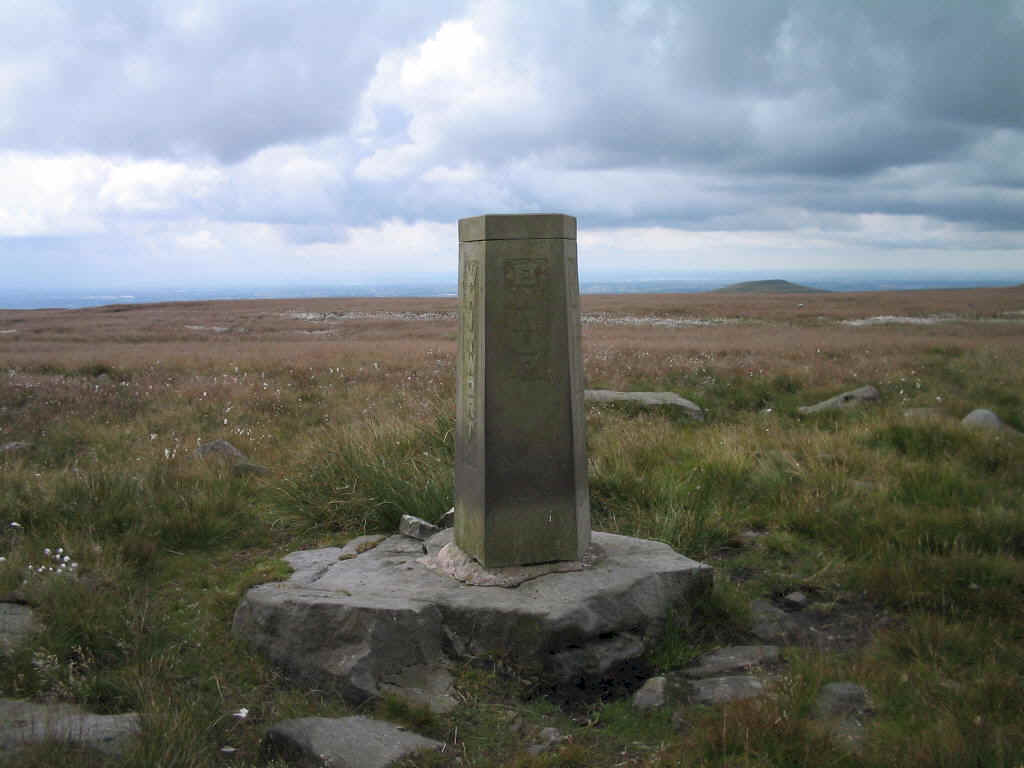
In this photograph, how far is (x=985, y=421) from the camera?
388 inches

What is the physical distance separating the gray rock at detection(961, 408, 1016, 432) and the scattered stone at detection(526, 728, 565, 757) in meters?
7.18

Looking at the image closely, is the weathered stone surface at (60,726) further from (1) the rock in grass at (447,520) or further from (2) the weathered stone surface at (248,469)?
(2) the weathered stone surface at (248,469)

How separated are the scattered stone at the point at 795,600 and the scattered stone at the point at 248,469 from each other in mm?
5223

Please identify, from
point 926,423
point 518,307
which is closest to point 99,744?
point 518,307

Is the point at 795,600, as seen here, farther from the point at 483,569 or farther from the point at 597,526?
the point at 483,569

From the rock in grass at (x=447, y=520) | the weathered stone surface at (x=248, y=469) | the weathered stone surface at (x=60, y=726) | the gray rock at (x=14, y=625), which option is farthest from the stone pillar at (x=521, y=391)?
the weathered stone surface at (x=248, y=469)

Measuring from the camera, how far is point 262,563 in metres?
6.16

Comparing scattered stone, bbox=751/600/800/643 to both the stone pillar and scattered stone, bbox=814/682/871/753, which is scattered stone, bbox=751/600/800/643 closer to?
scattered stone, bbox=814/682/871/753

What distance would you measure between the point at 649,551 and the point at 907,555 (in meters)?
1.90

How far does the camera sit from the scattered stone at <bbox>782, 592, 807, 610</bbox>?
5.52 metres

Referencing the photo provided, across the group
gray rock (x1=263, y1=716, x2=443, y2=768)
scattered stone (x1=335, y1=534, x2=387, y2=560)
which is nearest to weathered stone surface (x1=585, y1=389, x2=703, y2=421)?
scattered stone (x1=335, y1=534, x2=387, y2=560)

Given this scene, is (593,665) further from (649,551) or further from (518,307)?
(518,307)

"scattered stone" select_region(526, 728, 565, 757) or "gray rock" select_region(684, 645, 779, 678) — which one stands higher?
"gray rock" select_region(684, 645, 779, 678)

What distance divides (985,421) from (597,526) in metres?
5.92
